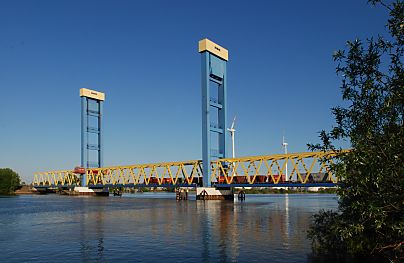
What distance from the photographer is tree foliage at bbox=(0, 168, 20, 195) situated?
526 ft

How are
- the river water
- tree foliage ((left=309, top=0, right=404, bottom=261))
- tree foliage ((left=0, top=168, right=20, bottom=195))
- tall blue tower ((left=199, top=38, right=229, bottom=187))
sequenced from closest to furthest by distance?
tree foliage ((left=309, top=0, right=404, bottom=261))
the river water
tall blue tower ((left=199, top=38, right=229, bottom=187))
tree foliage ((left=0, top=168, right=20, bottom=195))

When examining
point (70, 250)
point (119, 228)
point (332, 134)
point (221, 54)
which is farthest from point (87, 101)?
point (332, 134)

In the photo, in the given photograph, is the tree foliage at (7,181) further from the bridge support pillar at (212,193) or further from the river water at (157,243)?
the river water at (157,243)

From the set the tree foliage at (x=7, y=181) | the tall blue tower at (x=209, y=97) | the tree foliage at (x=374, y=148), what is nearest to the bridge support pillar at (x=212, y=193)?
the tall blue tower at (x=209, y=97)

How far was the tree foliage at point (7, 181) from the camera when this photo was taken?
6309 inches

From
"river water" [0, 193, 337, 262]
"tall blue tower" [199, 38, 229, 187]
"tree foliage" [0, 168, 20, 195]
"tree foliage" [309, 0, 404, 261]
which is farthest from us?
"tree foliage" [0, 168, 20, 195]

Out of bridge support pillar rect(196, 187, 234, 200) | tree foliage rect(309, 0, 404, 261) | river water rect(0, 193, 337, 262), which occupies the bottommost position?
bridge support pillar rect(196, 187, 234, 200)

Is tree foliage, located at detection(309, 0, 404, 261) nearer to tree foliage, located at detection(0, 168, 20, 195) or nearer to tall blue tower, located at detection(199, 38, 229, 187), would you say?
tall blue tower, located at detection(199, 38, 229, 187)

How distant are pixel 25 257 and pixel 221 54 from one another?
249ft

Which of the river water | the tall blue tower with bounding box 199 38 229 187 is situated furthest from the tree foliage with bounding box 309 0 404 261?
the tall blue tower with bounding box 199 38 229 187

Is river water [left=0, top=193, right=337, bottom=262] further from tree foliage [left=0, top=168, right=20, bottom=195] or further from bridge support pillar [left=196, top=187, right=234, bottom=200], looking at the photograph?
tree foliage [left=0, top=168, right=20, bottom=195]

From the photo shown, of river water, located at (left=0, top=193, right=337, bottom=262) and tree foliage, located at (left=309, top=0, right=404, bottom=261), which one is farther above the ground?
tree foliage, located at (left=309, top=0, right=404, bottom=261)

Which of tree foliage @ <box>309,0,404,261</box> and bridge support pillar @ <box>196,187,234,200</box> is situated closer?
tree foliage @ <box>309,0,404,261</box>

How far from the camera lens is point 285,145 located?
150 meters
